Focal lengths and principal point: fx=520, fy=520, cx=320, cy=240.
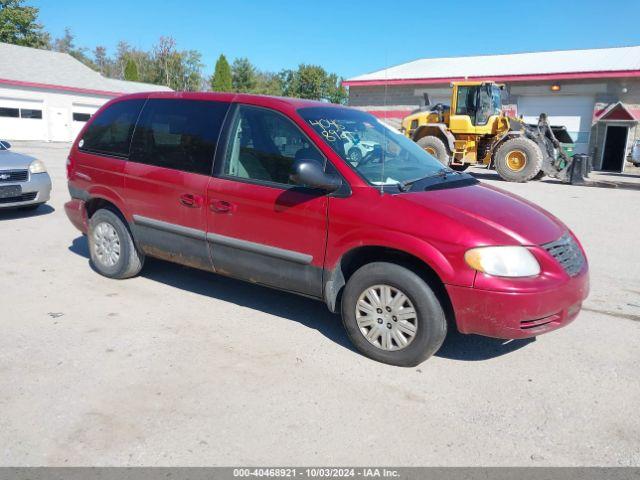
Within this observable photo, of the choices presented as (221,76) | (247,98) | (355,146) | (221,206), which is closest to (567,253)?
(355,146)

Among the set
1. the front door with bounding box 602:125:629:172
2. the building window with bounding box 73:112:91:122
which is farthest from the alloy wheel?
the building window with bounding box 73:112:91:122

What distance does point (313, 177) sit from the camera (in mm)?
3623

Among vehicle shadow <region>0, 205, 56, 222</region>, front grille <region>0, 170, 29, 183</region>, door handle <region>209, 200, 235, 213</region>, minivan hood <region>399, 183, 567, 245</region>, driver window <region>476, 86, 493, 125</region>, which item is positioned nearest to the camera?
minivan hood <region>399, 183, 567, 245</region>

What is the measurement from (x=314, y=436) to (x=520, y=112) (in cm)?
2720

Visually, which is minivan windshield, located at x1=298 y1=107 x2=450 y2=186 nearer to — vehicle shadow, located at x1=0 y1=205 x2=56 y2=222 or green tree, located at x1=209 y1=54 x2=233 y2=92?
vehicle shadow, located at x1=0 y1=205 x2=56 y2=222

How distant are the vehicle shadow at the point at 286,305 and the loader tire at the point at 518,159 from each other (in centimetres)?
1241

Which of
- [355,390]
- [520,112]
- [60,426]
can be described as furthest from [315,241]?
[520,112]

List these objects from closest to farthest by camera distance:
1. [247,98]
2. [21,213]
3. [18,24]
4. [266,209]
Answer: [266,209] → [247,98] → [21,213] → [18,24]

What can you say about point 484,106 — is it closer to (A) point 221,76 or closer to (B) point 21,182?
(B) point 21,182

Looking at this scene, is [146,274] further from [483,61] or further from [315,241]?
[483,61]

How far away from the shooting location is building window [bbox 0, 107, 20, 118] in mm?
32219

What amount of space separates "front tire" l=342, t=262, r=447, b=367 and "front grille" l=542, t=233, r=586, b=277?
0.86 metres

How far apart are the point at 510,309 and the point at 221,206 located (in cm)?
236

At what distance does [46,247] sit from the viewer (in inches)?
261
